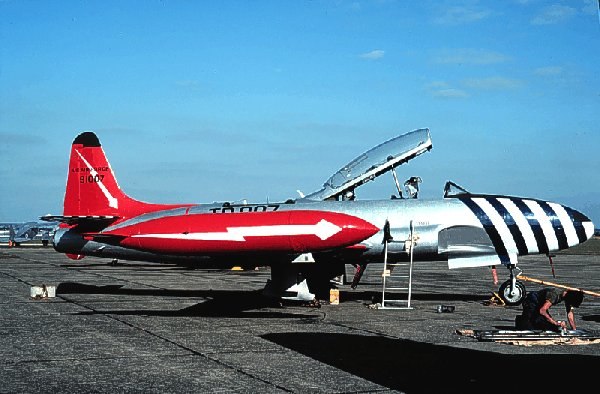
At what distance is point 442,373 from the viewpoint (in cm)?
884

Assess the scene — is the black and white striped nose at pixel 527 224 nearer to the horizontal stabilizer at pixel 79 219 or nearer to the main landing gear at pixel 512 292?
the main landing gear at pixel 512 292

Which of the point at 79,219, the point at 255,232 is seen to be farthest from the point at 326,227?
the point at 79,219

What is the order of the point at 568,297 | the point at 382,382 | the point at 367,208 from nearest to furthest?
the point at 382,382 < the point at 568,297 < the point at 367,208

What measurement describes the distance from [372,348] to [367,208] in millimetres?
7290

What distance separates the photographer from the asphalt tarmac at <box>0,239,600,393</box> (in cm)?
821

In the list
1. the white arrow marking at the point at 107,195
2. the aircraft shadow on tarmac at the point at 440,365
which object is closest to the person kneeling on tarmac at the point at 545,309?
the aircraft shadow on tarmac at the point at 440,365

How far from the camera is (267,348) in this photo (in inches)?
427

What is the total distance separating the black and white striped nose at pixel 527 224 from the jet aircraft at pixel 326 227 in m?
0.03

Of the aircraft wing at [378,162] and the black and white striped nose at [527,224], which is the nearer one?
the black and white striped nose at [527,224]

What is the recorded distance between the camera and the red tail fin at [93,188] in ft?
67.7

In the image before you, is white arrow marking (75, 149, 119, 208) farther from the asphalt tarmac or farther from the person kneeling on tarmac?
the person kneeling on tarmac

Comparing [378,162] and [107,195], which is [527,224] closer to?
[378,162]

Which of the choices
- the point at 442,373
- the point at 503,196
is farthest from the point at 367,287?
the point at 442,373

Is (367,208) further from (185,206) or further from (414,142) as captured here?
(185,206)
